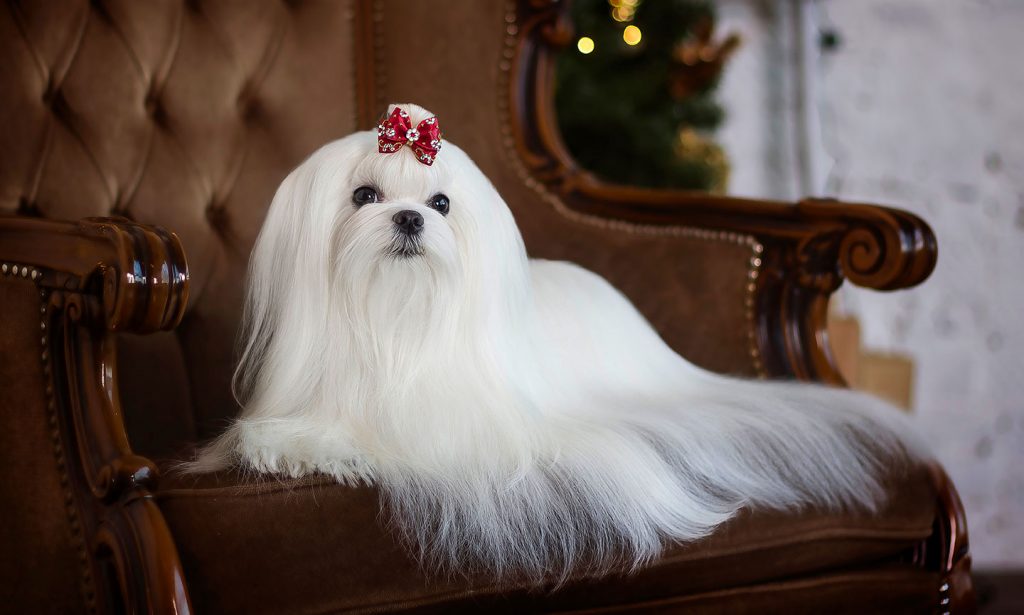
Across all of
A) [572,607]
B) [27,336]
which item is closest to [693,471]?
[572,607]

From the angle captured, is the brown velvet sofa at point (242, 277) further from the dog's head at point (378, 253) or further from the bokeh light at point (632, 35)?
the bokeh light at point (632, 35)

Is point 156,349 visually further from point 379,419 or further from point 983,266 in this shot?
point 983,266

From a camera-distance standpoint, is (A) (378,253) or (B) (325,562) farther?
(A) (378,253)

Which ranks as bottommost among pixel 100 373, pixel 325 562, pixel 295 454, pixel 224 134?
pixel 325 562

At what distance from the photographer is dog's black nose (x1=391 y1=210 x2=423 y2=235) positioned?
1400 mm

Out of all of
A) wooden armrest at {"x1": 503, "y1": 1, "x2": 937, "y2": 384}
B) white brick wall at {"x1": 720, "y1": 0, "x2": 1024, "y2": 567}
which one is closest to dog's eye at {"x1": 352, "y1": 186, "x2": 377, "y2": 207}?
wooden armrest at {"x1": 503, "y1": 1, "x2": 937, "y2": 384}

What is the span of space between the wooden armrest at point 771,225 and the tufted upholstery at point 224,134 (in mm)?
36

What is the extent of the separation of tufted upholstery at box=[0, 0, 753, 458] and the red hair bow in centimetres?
64

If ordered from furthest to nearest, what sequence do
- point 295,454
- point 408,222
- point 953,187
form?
point 953,187 → point 408,222 → point 295,454

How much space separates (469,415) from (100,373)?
0.50 metres

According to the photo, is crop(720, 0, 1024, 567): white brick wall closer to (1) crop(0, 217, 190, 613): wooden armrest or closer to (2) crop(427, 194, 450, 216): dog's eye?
(2) crop(427, 194, 450, 216): dog's eye

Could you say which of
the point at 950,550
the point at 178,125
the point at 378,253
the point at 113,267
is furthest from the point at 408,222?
the point at 950,550

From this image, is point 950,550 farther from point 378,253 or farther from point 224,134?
point 224,134

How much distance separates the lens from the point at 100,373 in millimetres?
1232
